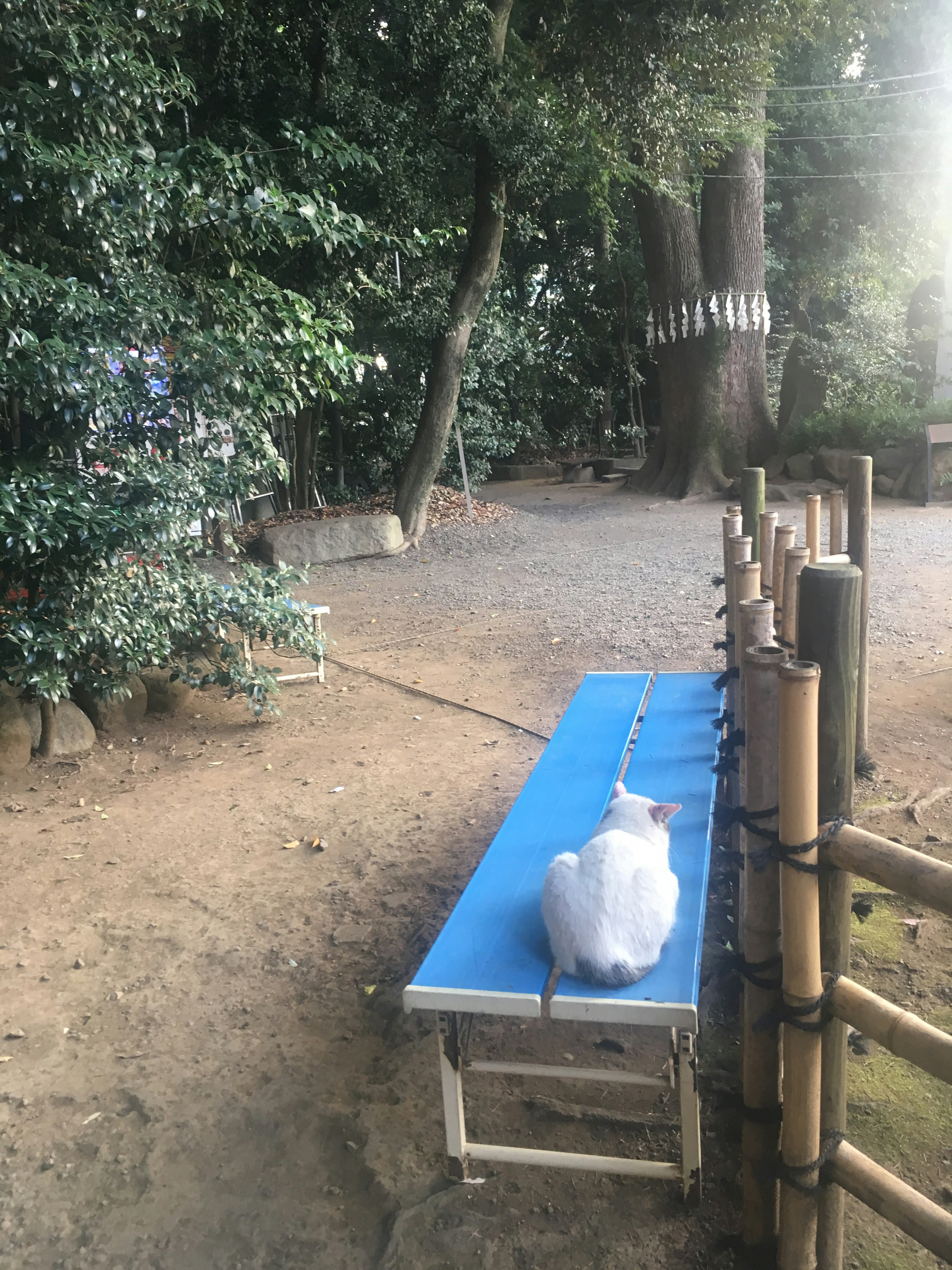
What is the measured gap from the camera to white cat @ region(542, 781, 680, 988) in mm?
2092

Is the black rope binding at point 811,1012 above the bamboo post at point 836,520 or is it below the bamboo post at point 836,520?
below

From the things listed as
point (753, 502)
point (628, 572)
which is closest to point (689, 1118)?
point (753, 502)

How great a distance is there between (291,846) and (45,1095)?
1499 millimetres

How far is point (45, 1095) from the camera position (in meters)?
2.68

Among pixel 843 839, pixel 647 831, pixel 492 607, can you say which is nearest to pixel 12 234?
pixel 647 831

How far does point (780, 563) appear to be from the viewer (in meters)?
3.38

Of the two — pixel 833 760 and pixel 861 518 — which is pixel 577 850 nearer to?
pixel 833 760

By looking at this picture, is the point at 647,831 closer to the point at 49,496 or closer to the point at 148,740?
the point at 49,496

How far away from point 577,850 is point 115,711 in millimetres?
3475

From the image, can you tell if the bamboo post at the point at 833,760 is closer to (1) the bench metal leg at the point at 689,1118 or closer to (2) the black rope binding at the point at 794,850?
(2) the black rope binding at the point at 794,850

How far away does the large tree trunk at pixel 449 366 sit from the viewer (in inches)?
442

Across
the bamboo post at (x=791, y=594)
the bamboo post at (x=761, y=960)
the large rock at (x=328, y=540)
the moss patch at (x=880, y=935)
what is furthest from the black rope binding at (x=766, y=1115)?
the large rock at (x=328, y=540)

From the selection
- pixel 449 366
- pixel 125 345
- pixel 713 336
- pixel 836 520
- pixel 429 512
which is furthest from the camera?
pixel 713 336

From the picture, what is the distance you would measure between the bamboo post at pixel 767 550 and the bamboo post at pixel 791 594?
0.39m
